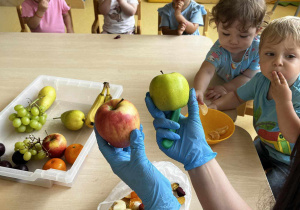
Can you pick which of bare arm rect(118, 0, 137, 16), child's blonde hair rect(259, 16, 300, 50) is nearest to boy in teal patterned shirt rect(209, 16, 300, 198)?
child's blonde hair rect(259, 16, 300, 50)

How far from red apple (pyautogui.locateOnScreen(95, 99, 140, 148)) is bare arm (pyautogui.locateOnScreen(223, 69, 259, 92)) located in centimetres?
69

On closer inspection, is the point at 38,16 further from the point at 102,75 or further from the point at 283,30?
the point at 283,30

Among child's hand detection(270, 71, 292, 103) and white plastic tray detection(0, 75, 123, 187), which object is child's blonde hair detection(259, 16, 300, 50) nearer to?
child's hand detection(270, 71, 292, 103)

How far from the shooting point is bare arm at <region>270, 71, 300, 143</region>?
851mm

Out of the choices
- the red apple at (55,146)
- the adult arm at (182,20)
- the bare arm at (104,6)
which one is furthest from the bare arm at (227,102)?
the bare arm at (104,6)

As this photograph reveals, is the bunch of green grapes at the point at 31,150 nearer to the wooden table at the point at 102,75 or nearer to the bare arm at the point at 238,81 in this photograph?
the wooden table at the point at 102,75

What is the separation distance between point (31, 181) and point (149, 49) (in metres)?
1.01

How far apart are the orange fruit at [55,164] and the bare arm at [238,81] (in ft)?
2.72

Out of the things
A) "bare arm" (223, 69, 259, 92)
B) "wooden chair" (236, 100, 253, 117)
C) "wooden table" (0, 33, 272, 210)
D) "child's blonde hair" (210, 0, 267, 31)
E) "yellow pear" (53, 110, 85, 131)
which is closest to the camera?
"wooden table" (0, 33, 272, 210)

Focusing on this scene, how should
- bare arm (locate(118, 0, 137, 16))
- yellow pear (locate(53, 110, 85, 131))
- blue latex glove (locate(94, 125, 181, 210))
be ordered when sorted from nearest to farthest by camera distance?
blue latex glove (locate(94, 125, 181, 210))
yellow pear (locate(53, 110, 85, 131))
bare arm (locate(118, 0, 137, 16))

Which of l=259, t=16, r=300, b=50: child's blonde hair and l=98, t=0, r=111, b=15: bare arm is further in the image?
l=98, t=0, r=111, b=15: bare arm

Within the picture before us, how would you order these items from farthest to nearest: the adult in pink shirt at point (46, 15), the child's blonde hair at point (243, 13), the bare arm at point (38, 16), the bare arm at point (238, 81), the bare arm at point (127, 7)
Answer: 1. the bare arm at point (127, 7)
2. the adult in pink shirt at point (46, 15)
3. the bare arm at point (38, 16)
4. the bare arm at point (238, 81)
5. the child's blonde hair at point (243, 13)

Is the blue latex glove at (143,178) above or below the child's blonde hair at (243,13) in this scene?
below

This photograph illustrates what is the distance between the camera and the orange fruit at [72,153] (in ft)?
2.77
